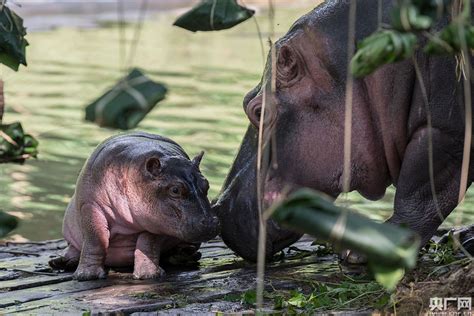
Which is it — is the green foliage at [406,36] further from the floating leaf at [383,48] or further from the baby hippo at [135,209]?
the baby hippo at [135,209]

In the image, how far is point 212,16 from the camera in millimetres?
4242

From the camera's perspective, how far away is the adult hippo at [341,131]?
16.7 ft

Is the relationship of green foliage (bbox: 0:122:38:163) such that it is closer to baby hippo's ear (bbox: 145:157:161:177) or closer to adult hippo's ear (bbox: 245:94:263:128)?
baby hippo's ear (bbox: 145:157:161:177)

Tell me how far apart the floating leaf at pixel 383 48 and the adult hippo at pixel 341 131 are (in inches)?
80.1

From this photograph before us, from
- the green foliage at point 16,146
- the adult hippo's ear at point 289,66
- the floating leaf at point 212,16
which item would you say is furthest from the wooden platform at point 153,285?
the green foliage at point 16,146

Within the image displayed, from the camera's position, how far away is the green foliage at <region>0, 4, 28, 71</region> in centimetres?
462

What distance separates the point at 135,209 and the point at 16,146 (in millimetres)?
2428

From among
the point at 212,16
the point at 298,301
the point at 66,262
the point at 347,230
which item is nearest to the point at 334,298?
the point at 298,301

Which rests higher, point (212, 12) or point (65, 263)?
point (212, 12)

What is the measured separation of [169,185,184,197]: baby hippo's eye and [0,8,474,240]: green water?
0.95m

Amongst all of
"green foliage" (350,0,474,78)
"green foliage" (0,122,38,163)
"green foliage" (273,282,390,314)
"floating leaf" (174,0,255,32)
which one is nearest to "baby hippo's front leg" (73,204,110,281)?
"green foliage" (273,282,390,314)

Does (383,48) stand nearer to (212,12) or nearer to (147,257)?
(212,12)

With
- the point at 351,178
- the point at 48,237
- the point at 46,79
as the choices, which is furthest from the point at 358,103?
the point at 46,79

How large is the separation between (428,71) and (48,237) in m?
2.88
